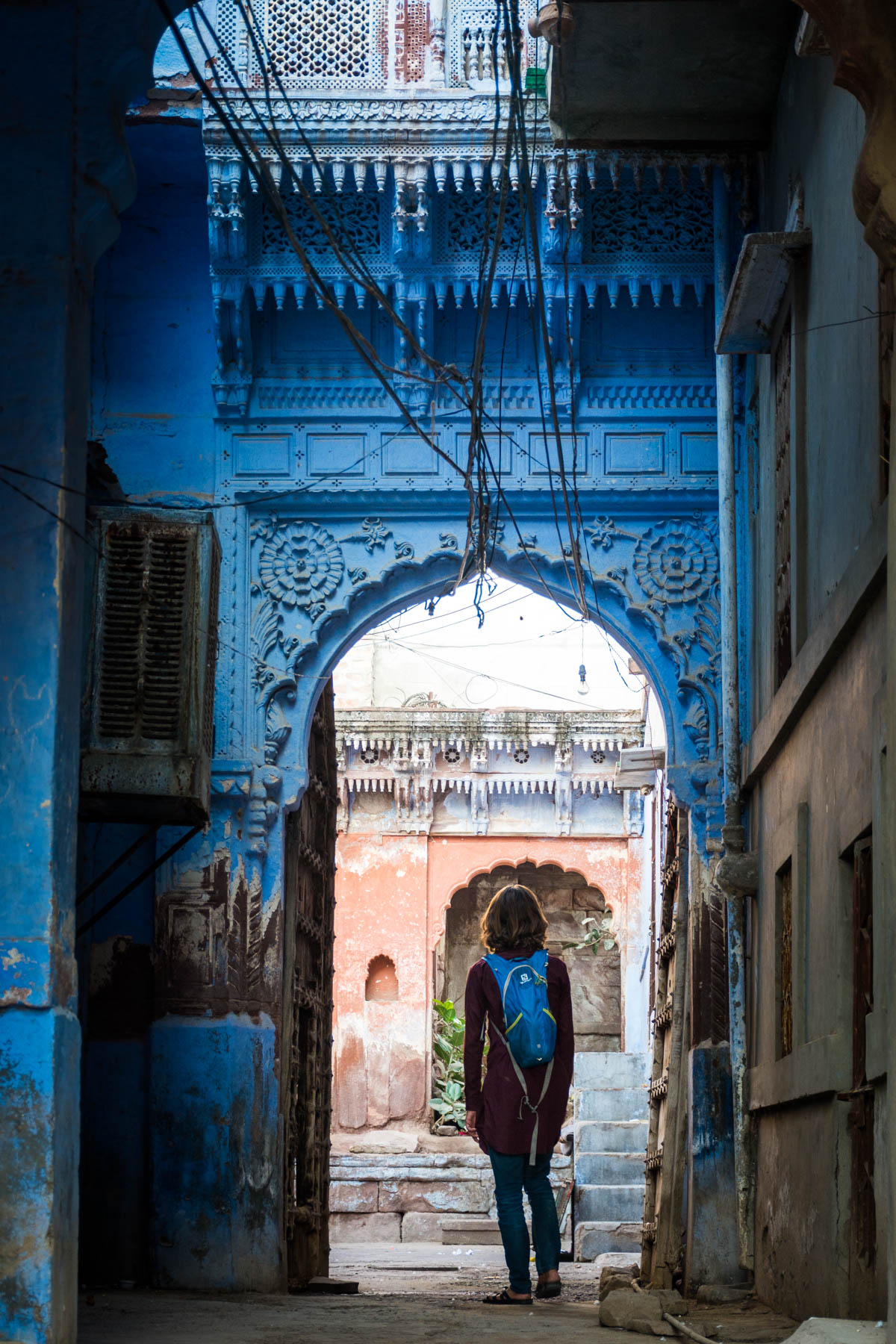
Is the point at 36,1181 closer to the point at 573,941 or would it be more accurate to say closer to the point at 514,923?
the point at 514,923

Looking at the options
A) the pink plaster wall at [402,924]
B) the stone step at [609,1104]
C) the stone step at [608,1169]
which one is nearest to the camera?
the stone step at [608,1169]

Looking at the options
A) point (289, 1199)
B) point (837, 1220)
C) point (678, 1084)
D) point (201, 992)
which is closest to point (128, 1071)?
point (201, 992)

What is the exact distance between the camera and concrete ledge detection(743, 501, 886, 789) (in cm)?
443

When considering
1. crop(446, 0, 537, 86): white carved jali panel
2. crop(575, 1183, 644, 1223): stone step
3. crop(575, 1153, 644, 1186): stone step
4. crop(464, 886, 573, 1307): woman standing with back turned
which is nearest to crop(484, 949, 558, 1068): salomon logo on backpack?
crop(464, 886, 573, 1307): woman standing with back turned

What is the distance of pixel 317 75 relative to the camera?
8297 millimetres

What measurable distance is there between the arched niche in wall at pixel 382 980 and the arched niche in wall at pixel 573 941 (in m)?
2.28

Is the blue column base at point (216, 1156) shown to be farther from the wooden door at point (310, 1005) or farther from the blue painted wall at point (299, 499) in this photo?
the wooden door at point (310, 1005)

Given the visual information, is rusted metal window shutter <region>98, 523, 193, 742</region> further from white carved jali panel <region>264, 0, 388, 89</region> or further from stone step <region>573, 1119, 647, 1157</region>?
stone step <region>573, 1119, 647, 1157</region>

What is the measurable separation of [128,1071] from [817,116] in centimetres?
547

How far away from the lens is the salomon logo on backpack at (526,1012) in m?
6.37

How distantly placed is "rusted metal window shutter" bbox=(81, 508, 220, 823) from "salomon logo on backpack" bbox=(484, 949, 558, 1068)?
152cm

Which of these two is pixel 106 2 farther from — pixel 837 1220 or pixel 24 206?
pixel 837 1220

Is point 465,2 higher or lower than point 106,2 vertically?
higher

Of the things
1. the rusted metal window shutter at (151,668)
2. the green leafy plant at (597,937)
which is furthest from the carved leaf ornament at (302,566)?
the green leafy plant at (597,937)
